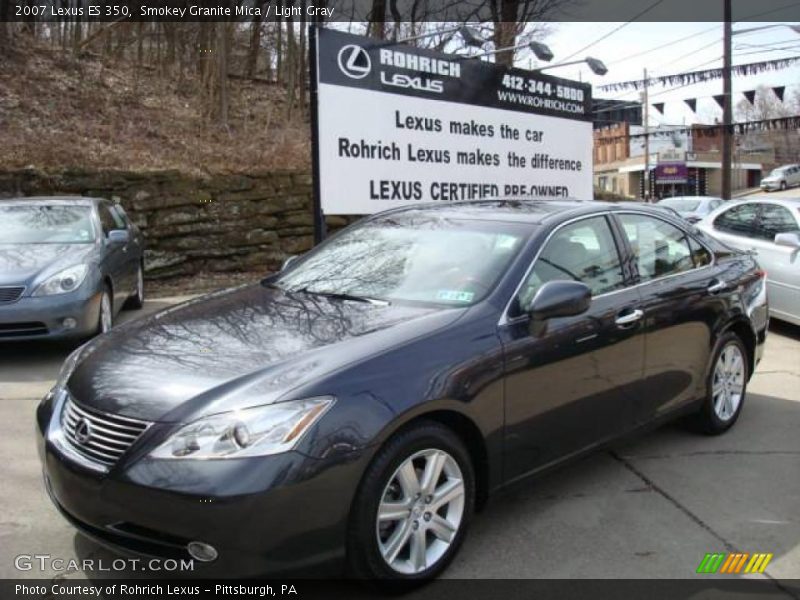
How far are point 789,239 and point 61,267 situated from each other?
714cm

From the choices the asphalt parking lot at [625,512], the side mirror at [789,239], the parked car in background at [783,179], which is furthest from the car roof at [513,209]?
the parked car in background at [783,179]

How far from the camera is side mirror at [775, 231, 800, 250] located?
8031mm

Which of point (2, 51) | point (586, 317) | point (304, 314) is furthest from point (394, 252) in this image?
point (2, 51)

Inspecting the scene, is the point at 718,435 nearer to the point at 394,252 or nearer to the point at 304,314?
the point at 394,252

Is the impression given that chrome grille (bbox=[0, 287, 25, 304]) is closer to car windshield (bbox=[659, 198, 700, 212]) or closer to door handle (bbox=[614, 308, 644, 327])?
door handle (bbox=[614, 308, 644, 327])

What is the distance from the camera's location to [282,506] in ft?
8.41

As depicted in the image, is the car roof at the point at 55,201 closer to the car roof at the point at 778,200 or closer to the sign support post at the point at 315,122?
the sign support post at the point at 315,122

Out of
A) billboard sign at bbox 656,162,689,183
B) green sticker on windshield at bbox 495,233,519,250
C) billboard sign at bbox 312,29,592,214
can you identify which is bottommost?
green sticker on windshield at bbox 495,233,519,250

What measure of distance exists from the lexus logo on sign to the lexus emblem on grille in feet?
20.4

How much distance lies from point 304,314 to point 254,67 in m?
18.0

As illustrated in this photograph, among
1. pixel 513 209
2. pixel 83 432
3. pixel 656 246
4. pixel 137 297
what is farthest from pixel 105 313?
pixel 656 246

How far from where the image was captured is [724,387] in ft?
16.4

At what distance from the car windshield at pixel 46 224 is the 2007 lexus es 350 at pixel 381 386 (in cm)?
389

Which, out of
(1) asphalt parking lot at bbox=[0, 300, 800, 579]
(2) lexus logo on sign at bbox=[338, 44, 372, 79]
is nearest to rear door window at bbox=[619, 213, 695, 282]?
(1) asphalt parking lot at bbox=[0, 300, 800, 579]
